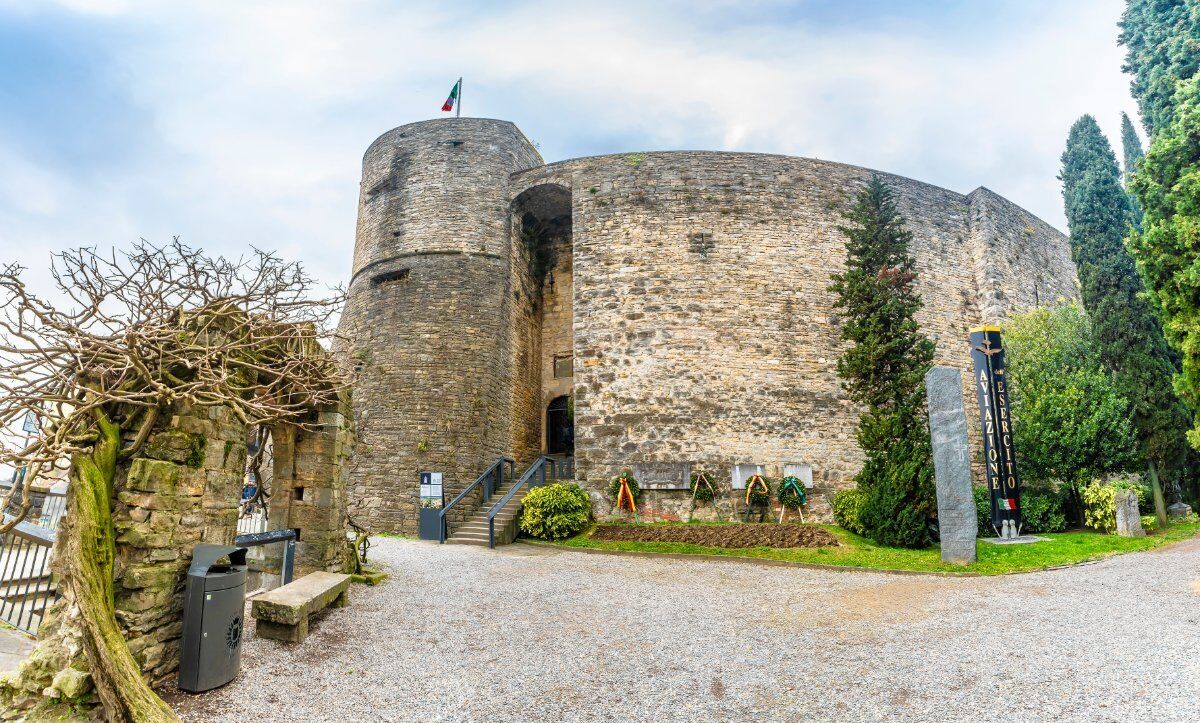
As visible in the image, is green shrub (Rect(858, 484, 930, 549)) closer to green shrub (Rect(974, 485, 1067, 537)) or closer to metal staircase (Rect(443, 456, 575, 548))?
green shrub (Rect(974, 485, 1067, 537))

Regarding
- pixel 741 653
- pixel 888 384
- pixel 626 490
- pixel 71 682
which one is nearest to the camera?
pixel 71 682

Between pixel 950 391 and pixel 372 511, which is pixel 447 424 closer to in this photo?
pixel 372 511

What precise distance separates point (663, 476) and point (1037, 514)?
696 centimetres

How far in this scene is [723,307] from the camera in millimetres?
12922

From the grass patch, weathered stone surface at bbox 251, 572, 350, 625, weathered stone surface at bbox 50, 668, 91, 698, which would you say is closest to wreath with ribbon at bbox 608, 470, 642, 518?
the grass patch

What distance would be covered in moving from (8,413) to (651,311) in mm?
10793

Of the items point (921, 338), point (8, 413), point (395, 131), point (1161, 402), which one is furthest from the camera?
point (395, 131)

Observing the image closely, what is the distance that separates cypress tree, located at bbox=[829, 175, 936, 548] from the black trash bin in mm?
9044

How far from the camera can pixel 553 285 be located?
657 inches

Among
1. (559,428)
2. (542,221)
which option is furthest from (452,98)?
(559,428)

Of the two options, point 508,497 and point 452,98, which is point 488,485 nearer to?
point 508,497

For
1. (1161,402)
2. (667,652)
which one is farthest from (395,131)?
(1161,402)

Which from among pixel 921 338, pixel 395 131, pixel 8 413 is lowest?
pixel 8 413

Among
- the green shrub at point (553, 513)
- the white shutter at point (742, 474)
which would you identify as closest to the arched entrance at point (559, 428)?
the green shrub at point (553, 513)
